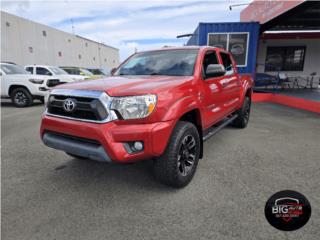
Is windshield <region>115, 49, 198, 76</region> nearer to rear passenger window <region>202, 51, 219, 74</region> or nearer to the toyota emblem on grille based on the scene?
rear passenger window <region>202, 51, 219, 74</region>

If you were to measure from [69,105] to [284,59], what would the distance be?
15096mm

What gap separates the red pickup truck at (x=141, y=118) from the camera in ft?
6.98

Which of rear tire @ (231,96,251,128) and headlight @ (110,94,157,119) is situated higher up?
headlight @ (110,94,157,119)

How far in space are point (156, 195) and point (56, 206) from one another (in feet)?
3.72

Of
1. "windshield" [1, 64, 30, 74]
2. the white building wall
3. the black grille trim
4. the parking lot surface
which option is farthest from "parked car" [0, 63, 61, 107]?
the white building wall

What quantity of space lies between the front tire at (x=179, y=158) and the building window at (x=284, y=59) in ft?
44.3

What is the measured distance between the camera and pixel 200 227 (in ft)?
6.60

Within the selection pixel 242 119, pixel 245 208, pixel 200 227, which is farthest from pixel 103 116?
pixel 242 119

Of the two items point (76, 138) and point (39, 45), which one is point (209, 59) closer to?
point (76, 138)

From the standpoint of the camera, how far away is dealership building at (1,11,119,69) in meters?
16.5

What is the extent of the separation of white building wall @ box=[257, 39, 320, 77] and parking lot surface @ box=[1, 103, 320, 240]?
11342 millimetres

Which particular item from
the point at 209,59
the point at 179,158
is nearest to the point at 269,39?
the point at 209,59

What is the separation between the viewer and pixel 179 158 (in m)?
2.56

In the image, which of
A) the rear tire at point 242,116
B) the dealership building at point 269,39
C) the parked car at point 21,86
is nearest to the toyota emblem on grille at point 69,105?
the rear tire at point 242,116
